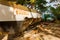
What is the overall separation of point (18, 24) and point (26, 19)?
38 centimetres

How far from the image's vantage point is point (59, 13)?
3.96 meters

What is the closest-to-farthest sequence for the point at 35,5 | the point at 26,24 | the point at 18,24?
the point at 18,24
the point at 26,24
the point at 35,5

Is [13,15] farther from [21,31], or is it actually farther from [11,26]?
[21,31]

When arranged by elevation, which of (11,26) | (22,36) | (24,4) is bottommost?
(22,36)

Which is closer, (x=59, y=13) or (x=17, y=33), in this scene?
(x=17, y=33)

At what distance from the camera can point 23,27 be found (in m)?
3.43

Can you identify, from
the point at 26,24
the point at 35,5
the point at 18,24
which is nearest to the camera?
the point at 18,24

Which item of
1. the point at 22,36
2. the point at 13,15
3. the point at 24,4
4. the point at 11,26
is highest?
the point at 24,4

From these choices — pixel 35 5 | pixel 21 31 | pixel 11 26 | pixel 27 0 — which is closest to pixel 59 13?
pixel 35 5

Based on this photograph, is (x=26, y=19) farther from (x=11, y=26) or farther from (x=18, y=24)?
(x=11, y=26)

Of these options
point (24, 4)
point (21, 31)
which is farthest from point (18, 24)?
point (24, 4)

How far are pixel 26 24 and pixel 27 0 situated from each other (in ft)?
2.16

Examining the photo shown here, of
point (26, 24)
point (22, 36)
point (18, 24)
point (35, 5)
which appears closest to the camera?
point (22, 36)

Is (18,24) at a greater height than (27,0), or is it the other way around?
(27,0)
